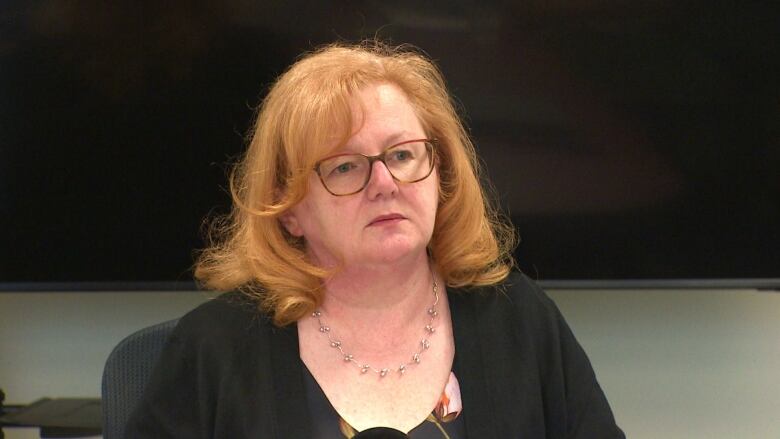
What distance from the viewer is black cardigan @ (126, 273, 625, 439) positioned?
1365 millimetres

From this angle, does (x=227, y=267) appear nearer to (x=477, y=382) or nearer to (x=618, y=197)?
(x=477, y=382)

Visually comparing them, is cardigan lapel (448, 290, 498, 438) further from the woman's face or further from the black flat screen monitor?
the black flat screen monitor

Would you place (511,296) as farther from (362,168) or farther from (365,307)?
(362,168)

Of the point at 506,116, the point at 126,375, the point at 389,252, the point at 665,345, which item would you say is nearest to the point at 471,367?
the point at 389,252

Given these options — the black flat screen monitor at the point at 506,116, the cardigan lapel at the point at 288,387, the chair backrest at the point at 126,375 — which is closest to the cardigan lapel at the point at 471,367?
the cardigan lapel at the point at 288,387

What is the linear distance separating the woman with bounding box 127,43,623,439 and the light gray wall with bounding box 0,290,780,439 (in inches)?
36.6

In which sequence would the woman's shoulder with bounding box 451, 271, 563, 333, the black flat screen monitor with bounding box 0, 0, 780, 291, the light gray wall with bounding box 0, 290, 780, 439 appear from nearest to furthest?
the woman's shoulder with bounding box 451, 271, 563, 333 → the black flat screen monitor with bounding box 0, 0, 780, 291 → the light gray wall with bounding box 0, 290, 780, 439

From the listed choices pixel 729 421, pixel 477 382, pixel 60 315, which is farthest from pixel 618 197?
pixel 60 315

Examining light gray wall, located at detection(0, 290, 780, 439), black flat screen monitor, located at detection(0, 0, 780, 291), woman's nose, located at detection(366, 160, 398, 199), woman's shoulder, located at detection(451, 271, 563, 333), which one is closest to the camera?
woman's nose, located at detection(366, 160, 398, 199)

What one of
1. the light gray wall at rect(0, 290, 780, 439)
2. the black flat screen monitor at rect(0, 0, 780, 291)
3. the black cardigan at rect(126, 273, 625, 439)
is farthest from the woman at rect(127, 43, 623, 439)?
the light gray wall at rect(0, 290, 780, 439)

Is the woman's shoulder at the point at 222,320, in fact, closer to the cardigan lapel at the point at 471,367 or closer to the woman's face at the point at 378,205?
the woman's face at the point at 378,205

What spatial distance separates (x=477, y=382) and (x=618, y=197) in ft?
3.03

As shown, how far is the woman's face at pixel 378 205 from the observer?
135 centimetres

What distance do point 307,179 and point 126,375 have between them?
1.53 feet
